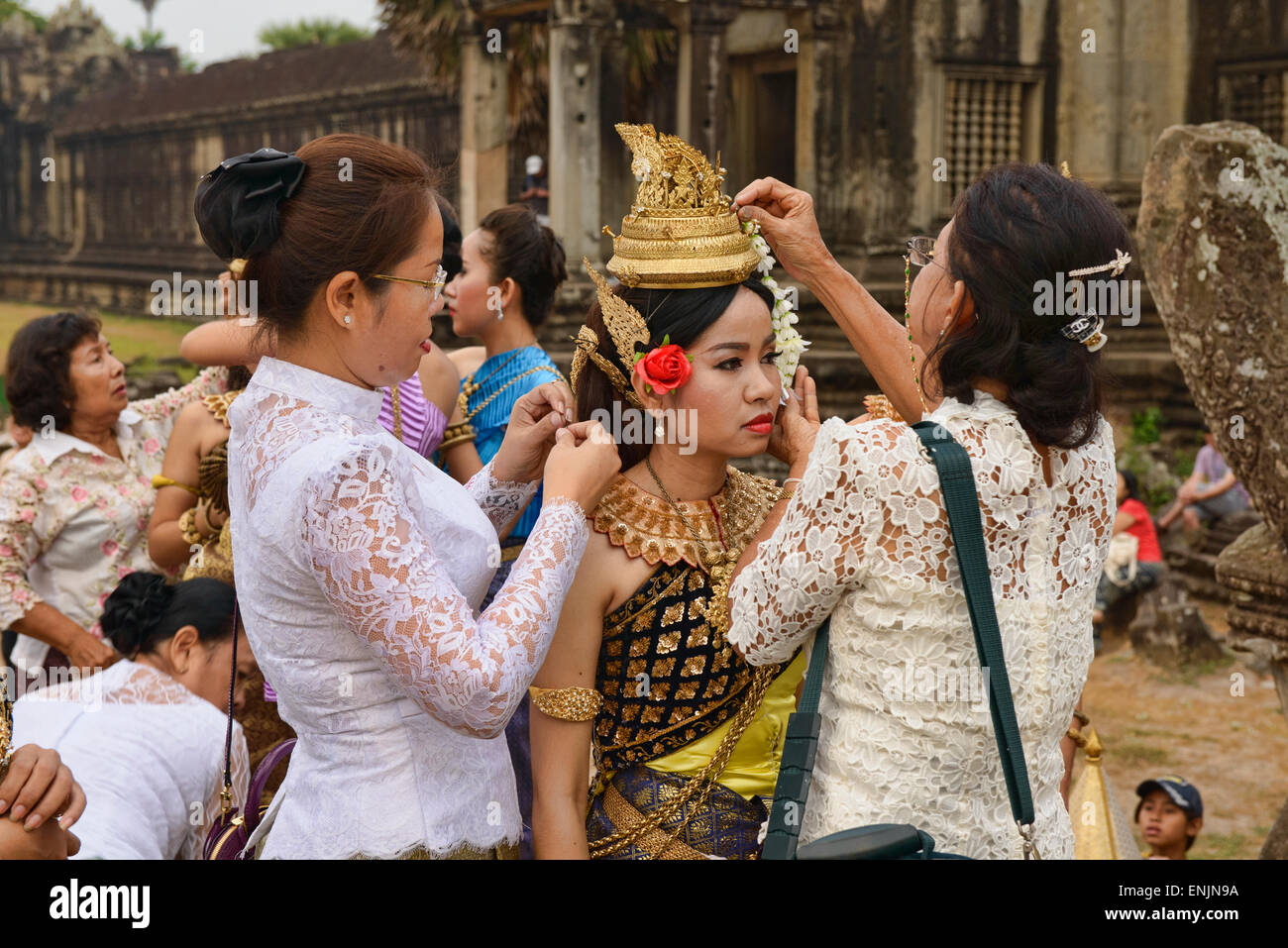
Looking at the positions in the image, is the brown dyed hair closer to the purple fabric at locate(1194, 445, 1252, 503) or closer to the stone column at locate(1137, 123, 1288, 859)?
the stone column at locate(1137, 123, 1288, 859)

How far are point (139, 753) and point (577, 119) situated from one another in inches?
336

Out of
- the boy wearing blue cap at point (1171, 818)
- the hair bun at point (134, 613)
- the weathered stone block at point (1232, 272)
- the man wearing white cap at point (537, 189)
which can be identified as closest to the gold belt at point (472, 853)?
the hair bun at point (134, 613)

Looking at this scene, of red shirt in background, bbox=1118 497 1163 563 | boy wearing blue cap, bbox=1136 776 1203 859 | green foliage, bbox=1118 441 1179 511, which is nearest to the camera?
boy wearing blue cap, bbox=1136 776 1203 859

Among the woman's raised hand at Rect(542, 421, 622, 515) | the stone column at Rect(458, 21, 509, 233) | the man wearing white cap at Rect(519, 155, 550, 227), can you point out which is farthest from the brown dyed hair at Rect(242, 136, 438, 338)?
the stone column at Rect(458, 21, 509, 233)

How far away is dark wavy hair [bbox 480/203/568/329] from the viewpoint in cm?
404

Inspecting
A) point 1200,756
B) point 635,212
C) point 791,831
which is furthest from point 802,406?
point 1200,756

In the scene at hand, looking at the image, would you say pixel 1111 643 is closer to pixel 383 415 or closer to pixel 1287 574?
pixel 1287 574

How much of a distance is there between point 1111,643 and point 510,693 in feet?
26.3

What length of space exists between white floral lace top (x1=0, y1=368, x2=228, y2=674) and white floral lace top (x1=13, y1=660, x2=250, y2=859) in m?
1.02

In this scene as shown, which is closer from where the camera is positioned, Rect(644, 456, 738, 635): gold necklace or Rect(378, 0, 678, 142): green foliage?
Rect(644, 456, 738, 635): gold necklace

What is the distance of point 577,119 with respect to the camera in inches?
430

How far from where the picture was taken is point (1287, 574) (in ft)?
13.0

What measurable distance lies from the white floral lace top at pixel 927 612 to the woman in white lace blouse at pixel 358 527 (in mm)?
377

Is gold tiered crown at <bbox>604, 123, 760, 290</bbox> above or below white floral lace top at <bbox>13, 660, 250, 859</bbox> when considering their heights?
above
